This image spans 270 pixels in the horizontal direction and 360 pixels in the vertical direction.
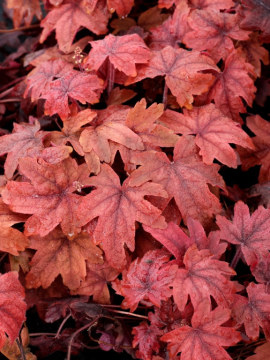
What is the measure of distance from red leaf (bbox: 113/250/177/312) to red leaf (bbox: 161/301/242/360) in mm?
119

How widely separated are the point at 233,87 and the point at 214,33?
0.88 ft

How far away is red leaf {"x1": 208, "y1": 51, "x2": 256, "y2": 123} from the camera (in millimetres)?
1699

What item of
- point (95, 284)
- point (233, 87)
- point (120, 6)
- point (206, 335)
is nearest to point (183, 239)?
point (206, 335)

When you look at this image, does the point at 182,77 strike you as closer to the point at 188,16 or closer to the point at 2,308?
the point at 188,16

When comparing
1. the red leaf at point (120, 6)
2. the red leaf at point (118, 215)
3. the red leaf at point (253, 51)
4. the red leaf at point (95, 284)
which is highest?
the red leaf at point (120, 6)

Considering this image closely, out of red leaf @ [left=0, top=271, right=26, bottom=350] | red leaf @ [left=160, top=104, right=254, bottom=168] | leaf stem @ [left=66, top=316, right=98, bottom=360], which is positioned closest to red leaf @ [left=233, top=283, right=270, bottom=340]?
red leaf @ [left=160, top=104, right=254, bottom=168]

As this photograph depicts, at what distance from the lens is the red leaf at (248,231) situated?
4.63ft

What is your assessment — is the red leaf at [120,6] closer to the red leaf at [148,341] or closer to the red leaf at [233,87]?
the red leaf at [233,87]

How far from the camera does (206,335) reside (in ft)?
4.19

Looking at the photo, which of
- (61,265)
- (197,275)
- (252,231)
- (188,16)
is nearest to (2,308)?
(61,265)

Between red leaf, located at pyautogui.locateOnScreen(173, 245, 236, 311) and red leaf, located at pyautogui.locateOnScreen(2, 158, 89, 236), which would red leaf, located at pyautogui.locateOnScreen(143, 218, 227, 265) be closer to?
red leaf, located at pyautogui.locateOnScreen(173, 245, 236, 311)

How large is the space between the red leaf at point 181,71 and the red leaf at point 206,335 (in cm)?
82

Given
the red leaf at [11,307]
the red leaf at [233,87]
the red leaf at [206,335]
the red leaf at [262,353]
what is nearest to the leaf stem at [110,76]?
the red leaf at [233,87]

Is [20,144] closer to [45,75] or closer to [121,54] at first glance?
[45,75]
